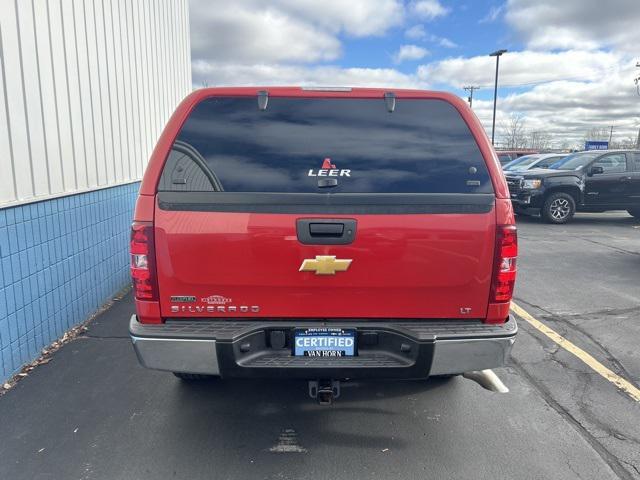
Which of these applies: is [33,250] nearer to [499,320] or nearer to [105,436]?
[105,436]

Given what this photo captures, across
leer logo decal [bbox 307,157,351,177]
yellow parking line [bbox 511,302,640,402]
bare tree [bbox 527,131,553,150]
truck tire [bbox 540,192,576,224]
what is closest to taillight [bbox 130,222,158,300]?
leer logo decal [bbox 307,157,351,177]

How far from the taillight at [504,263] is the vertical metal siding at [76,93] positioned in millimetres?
3611

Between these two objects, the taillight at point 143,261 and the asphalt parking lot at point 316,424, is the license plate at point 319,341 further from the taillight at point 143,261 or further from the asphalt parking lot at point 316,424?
Answer: the taillight at point 143,261

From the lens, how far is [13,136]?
386 centimetres

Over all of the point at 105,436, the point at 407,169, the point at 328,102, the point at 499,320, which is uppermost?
the point at 328,102

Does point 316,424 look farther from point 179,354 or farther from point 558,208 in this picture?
point 558,208

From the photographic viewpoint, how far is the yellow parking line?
374 cm

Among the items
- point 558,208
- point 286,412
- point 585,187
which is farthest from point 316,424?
point 585,187

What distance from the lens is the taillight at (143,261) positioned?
2602 mm

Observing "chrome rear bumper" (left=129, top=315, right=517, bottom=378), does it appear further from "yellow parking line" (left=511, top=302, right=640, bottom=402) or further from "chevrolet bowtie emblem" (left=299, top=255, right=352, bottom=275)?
"yellow parking line" (left=511, top=302, right=640, bottom=402)

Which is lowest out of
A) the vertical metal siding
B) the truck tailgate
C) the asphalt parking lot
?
the asphalt parking lot

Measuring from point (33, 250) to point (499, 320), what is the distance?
3.79 metres

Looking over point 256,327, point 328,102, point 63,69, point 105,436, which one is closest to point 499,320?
point 256,327

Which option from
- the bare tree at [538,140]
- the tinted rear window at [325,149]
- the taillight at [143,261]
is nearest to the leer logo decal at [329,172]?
the tinted rear window at [325,149]
